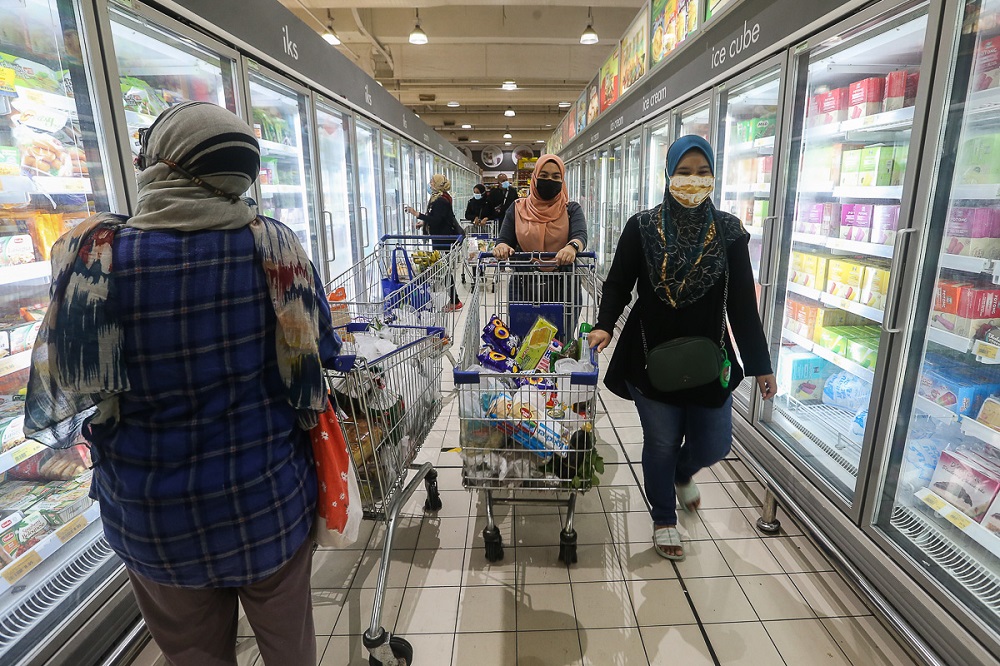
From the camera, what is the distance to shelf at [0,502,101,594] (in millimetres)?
1849

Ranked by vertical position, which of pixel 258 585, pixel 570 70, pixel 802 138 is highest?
pixel 570 70

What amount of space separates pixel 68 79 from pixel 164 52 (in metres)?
0.92

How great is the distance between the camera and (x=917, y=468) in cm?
222

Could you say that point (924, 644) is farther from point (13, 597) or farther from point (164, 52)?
point (164, 52)

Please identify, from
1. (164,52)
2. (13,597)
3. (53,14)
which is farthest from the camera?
(164,52)

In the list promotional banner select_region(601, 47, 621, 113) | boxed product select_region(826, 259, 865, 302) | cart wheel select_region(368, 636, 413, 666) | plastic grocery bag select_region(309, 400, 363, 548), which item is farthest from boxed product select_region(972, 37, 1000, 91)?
promotional banner select_region(601, 47, 621, 113)

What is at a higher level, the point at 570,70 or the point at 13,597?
the point at 570,70

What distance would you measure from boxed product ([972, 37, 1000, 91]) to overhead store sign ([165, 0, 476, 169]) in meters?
3.17

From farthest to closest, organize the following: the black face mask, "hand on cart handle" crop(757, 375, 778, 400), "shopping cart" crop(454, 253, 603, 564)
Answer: the black face mask < "hand on cart handle" crop(757, 375, 778, 400) < "shopping cart" crop(454, 253, 603, 564)

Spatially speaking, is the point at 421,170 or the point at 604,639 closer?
the point at 604,639

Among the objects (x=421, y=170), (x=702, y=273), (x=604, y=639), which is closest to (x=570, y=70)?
(x=421, y=170)

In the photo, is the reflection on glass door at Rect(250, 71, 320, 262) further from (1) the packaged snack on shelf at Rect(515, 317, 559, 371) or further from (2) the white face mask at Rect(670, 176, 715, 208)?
(2) the white face mask at Rect(670, 176, 715, 208)

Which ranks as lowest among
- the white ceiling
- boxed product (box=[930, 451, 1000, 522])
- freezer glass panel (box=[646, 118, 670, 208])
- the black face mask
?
boxed product (box=[930, 451, 1000, 522])

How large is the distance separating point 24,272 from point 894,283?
10.0 feet
